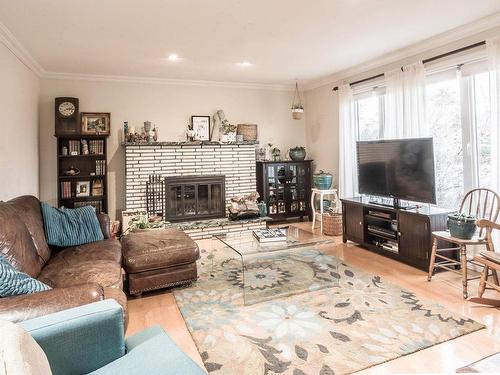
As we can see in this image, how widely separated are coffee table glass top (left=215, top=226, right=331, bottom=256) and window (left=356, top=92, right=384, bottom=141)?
239cm

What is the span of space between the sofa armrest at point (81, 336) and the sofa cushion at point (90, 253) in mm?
1351

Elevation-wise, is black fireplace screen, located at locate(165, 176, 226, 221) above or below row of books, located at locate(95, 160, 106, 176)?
below

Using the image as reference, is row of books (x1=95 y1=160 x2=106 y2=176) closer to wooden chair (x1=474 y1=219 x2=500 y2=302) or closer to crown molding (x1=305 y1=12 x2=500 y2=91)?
crown molding (x1=305 y1=12 x2=500 y2=91)

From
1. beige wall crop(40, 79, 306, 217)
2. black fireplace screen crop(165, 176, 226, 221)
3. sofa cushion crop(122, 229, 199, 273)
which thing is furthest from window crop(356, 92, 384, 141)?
sofa cushion crop(122, 229, 199, 273)

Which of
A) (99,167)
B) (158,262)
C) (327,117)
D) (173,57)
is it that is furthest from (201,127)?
(158,262)

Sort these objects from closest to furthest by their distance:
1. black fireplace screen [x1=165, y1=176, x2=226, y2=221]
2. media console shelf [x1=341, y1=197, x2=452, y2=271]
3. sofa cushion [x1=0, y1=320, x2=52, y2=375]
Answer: sofa cushion [x1=0, y1=320, x2=52, y2=375], media console shelf [x1=341, y1=197, x2=452, y2=271], black fireplace screen [x1=165, y1=176, x2=226, y2=221]

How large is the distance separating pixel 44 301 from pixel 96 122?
4328 mm

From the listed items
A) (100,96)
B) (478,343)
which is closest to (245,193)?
(100,96)

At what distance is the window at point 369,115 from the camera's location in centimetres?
495

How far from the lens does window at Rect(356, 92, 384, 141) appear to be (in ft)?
16.2

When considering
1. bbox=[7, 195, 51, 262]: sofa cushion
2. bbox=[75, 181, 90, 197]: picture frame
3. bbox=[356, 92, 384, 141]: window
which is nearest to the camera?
bbox=[7, 195, 51, 262]: sofa cushion

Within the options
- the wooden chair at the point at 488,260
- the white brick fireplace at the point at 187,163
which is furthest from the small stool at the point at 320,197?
the wooden chair at the point at 488,260

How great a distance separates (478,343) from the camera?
2.17 metres

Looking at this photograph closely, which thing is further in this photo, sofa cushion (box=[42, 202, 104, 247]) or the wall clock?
the wall clock
